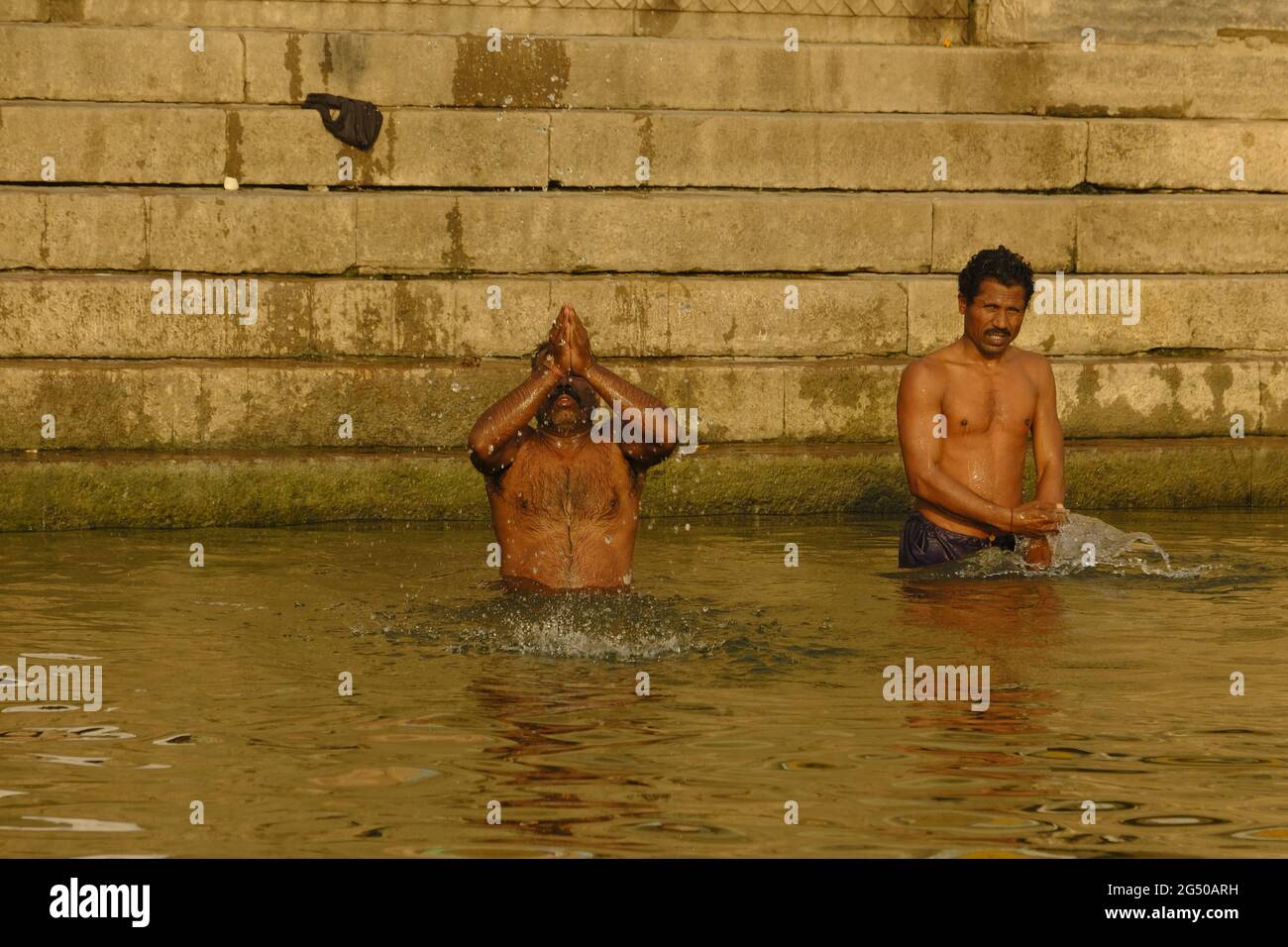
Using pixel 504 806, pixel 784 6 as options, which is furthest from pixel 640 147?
pixel 504 806

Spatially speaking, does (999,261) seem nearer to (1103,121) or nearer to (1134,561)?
(1134,561)

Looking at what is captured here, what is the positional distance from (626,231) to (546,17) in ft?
5.15

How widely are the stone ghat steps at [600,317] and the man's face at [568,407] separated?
11.1 ft

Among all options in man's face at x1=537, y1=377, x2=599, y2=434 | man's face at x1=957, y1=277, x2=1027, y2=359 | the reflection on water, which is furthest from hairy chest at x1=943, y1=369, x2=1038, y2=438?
Answer: man's face at x1=537, y1=377, x2=599, y2=434

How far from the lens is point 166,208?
1166 cm

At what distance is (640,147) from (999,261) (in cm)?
332

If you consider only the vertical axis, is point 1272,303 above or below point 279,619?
above

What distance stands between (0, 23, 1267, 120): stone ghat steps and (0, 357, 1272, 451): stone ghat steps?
5.20 feet

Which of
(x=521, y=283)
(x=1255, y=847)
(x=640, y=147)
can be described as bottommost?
(x=1255, y=847)

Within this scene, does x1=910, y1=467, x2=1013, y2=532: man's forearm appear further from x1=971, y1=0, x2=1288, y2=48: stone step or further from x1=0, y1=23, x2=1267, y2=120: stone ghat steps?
x1=971, y1=0, x2=1288, y2=48: stone step

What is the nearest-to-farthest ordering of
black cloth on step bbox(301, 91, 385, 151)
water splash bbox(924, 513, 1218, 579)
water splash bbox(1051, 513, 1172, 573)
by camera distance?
water splash bbox(924, 513, 1218, 579) → water splash bbox(1051, 513, 1172, 573) → black cloth on step bbox(301, 91, 385, 151)
